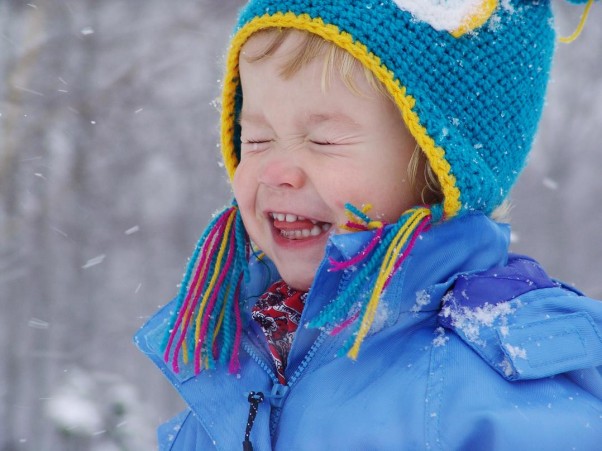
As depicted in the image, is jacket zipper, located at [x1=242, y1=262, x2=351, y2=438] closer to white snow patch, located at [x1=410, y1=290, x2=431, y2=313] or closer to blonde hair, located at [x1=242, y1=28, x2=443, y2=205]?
A: white snow patch, located at [x1=410, y1=290, x2=431, y2=313]

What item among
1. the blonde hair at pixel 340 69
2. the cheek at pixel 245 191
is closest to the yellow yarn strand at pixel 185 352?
the cheek at pixel 245 191

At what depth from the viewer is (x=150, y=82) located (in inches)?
252

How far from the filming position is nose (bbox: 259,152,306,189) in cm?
145

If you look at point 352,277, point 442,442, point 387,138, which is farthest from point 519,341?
point 387,138

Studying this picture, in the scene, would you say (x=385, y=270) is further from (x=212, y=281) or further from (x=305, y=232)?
(x=212, y=281)

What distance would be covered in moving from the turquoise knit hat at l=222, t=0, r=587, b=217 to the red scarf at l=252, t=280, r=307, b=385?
454 mm

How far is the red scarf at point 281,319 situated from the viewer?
1607mm

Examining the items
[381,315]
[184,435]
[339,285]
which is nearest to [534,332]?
[381,315]

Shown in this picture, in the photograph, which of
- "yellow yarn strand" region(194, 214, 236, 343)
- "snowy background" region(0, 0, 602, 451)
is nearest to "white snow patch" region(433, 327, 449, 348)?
"yellow yarn strand" region(194, 214, 236, 343)

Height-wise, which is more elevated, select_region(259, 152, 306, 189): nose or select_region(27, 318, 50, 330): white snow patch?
select_region(259, 152, 306, 189): nose

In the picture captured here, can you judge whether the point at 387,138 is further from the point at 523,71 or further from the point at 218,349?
the point at 218,349

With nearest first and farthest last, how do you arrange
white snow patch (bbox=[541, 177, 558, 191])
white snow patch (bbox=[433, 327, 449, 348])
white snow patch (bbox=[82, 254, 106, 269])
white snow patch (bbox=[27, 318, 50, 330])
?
1. white snow patch (bbox=[433, 327, 449, 348])
2. white snow patch (bbox=[27, 318, 50, 330])
3. white snow patch (bbox=[82, 254, 106, 269])
4. white snow patch (bbox=[541, 177, 558, 191])

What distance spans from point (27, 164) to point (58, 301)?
139 centimetres

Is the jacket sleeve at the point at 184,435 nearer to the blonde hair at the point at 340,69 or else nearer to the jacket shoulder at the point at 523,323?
the jacket shoulder at the point at 523,323
